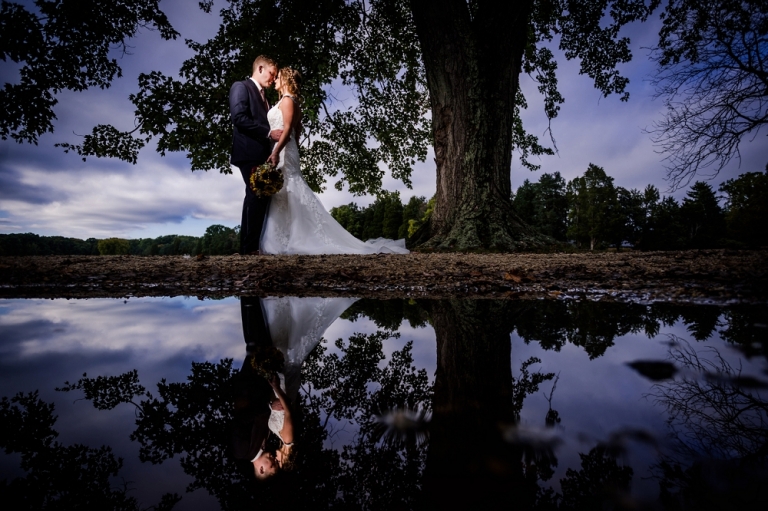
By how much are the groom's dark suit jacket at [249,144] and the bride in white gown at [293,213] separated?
0.67 ft

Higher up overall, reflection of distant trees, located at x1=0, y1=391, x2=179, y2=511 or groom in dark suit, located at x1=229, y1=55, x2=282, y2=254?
groom in dark suit, located at x1=229, y1=55, x2=282, y2=254

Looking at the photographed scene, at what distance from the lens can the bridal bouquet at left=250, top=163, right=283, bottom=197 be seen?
6062mm

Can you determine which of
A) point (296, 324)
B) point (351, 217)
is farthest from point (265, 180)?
point (351, 217)

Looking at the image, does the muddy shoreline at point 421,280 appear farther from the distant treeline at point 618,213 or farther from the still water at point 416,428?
the distant treeline at point 618,213

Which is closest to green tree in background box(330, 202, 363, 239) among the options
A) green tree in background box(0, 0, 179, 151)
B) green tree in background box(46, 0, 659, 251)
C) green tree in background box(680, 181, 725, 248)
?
green tree in background box(680, 181, 725, 248)

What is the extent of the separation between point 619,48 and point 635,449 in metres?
13.3

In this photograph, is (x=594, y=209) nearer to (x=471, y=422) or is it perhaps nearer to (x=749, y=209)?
(x=749, y=209)

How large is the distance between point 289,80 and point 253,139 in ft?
4.04

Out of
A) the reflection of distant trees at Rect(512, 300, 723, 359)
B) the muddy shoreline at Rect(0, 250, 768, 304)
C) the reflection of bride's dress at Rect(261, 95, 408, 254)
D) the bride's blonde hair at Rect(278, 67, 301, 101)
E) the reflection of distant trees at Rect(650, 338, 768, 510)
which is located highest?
the bride's blonde hair at Rect(278, 67, 301, 101)

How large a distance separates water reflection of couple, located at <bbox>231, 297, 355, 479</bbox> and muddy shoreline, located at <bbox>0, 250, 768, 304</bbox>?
2.77 feet

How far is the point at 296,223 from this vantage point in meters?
6.76

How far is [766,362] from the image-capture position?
1.31 metres

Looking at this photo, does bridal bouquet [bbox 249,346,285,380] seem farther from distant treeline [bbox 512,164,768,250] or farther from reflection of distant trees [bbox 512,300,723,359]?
distant treeline [bbox 512,164,768,250]

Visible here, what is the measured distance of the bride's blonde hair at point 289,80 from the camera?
21.0 ft
